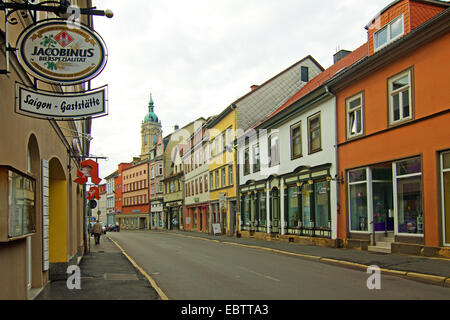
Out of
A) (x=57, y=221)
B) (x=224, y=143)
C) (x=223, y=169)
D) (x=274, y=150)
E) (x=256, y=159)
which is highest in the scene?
(x=224, y=143)

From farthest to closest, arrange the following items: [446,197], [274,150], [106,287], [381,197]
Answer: [274,150]
[381,197]
[446,197]
[106,287]

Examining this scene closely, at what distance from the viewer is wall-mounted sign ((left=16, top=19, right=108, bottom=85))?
618 centimetres

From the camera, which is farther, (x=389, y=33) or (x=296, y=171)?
(x=296, y=171)

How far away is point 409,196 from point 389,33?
248 inches

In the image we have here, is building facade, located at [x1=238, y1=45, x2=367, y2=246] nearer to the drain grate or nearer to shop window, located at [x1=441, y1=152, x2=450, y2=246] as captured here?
shop window, located at [x1=441, y1=152, x2=450, y2=246]

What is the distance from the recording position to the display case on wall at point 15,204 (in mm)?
5844

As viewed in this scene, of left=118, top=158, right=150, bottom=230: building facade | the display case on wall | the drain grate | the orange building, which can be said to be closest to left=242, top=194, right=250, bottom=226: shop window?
the orange building

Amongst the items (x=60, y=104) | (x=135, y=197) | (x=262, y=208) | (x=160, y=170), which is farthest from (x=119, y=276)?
(x=135, y=197)

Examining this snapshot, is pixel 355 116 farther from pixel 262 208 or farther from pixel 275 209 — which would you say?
pixel 262 208

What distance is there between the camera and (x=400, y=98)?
52.7ft

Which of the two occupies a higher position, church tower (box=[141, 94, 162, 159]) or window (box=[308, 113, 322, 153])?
church tower (box=[141, 94, 162, 159])

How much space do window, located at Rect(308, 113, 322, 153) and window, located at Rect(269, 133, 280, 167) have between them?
4360 millimetres

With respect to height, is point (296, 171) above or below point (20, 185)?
above
